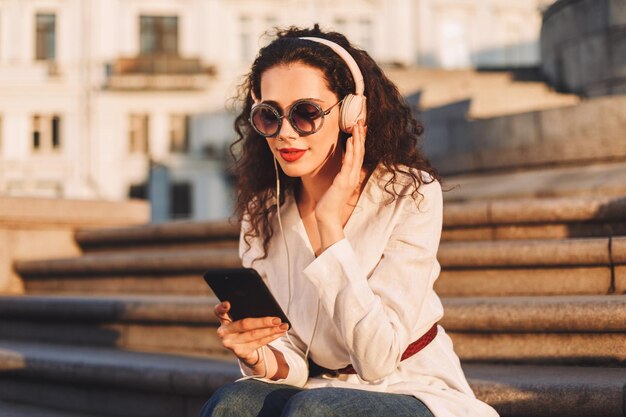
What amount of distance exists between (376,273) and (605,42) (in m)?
6.07

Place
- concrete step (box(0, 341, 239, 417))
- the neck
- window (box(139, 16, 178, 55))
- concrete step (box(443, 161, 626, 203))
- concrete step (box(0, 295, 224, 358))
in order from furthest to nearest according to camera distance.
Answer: window (box(139, 16, 178, 55)) → concrete step (box(443, 161, 626, 203)) → concrete step (box(0, 295, 224, 358)) → concrete step (box(0, 341, 239, 417)) → the neck

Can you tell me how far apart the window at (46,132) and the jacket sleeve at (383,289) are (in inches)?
1203

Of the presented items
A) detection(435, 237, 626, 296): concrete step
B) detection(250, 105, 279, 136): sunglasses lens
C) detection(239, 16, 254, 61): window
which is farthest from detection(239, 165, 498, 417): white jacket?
detection(239, 16, 254, 61): window

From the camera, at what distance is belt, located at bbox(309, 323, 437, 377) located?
2.18 metres

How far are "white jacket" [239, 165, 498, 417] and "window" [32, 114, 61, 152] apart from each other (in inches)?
1193

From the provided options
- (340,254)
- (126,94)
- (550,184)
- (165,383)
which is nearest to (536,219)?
(550,184)

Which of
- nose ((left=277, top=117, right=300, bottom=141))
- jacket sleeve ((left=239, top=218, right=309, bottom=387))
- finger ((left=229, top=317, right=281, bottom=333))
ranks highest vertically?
nose ((left=277, top=117, right=300, bottom=141))

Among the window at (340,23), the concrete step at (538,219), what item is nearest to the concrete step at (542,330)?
the concrete step at (538,219)

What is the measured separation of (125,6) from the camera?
31828 mm

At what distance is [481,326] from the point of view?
3396 millimetres

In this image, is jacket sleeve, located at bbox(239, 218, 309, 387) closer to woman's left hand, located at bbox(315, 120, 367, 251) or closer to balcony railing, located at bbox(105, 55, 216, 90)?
woman's left hand, located at bbox(315, 120, 367, 251)

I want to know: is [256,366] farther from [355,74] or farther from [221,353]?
[221,353]

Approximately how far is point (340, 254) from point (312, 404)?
0.39 m

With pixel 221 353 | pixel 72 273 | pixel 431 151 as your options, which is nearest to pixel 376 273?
pixel 221 353
